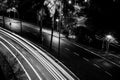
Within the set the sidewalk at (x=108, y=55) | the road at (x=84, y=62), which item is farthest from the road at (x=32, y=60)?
the sidewalk at (x=108, y=55)

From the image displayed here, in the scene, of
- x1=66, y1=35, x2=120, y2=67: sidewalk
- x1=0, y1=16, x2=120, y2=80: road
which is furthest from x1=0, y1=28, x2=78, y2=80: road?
x1=66, y1=35, x2=120, y2=67: sidewalk

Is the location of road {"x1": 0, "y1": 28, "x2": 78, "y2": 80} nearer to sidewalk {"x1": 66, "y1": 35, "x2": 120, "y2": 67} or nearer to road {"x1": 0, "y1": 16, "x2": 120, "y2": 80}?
road {"x1": 0, "y1": 16, "x2": 120, "y2": 80}

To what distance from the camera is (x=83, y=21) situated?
46.5m

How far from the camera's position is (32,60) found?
118 ft

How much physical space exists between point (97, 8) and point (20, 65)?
72.2ft

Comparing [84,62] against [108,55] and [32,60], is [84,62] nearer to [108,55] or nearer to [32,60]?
[108,55]

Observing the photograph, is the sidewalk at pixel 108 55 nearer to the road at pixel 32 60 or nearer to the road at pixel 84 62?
the road at pixel 84 62

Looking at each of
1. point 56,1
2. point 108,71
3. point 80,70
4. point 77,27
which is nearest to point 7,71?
point 80,70

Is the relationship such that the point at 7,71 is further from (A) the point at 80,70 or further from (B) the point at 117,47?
(B) the point at 117,47

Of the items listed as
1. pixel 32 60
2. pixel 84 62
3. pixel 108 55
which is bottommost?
pixel 84 62

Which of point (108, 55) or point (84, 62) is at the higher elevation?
point (108, 55)

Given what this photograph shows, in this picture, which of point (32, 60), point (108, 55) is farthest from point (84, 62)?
point (32, 60)

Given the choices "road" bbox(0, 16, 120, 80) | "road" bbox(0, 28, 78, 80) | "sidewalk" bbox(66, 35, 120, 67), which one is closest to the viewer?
"road" bbox(0, 28, 78, 80)

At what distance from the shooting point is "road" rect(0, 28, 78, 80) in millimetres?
29172
